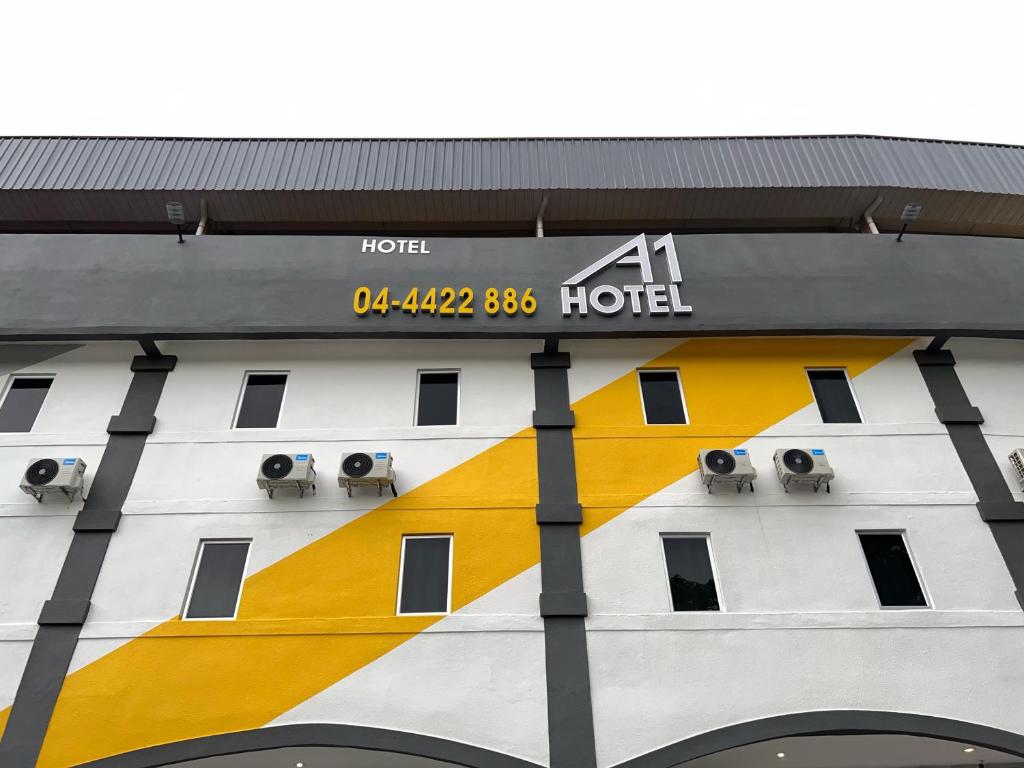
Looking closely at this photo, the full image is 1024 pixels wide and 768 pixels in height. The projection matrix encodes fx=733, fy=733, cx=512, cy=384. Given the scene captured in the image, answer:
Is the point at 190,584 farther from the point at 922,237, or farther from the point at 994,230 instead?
the point at 994,230

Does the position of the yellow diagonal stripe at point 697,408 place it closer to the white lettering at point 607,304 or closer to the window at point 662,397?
the window at point 662,397

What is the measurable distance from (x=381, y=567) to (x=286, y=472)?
2311mm

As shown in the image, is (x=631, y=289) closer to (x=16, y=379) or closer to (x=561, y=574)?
(x=561, y=574)

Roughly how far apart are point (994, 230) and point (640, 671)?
14.8 m

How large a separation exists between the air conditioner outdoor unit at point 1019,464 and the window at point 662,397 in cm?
577

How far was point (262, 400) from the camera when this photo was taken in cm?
1440

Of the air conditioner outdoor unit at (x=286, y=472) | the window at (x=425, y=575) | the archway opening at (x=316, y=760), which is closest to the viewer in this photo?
the archway opening at (x=316, y=760)

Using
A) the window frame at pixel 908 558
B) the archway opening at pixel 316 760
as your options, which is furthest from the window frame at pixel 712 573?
the archway opening at pixel 316 760

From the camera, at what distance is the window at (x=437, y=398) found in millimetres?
14203

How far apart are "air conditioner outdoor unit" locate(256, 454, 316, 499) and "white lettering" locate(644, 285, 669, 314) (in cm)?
711

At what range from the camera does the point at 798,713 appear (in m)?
10.8

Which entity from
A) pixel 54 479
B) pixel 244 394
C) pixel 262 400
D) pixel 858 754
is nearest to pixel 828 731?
pixel 858 754

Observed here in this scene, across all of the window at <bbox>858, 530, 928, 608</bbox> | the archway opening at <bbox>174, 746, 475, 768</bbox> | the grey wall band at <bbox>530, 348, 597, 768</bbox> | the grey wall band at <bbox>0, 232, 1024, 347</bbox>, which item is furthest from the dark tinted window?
the window at <bbox>858, 530, 928, 608</bbox>

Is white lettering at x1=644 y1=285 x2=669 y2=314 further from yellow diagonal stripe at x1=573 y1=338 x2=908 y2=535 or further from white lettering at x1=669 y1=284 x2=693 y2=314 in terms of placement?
yellow diagonal stripe at x1=573 y1=338 x2=908 y2=535
